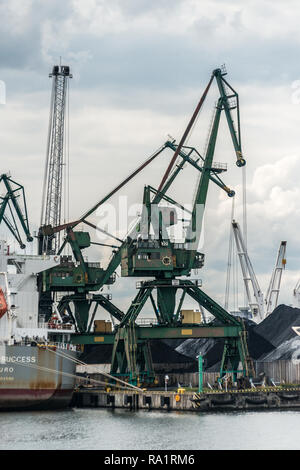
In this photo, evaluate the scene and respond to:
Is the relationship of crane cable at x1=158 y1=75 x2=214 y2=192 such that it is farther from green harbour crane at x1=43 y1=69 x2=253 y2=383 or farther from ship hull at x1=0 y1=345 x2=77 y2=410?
ship hull at x1=0 y1=345 x2=77 y2=410

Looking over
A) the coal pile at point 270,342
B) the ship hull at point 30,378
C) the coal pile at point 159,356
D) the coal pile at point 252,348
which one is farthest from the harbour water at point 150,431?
the coal pile at point 159,356

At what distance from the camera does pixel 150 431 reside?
227 feet

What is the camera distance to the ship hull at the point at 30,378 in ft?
265

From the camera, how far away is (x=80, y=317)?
10444cm

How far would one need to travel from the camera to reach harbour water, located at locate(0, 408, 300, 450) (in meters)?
62.1

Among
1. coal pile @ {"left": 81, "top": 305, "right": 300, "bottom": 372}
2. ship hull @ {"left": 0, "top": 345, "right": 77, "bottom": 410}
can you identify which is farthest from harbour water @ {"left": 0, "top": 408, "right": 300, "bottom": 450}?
coal pile @ {"left": 81, "top": 305, "right": 300, "bottom": 372}

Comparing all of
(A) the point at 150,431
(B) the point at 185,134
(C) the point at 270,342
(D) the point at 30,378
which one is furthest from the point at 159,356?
(A) the point at 150,431

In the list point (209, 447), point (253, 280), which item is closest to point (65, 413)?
point (209, 447)

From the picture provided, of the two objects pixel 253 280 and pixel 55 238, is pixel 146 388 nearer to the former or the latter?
pixel 55 238

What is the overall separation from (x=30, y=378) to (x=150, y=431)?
52.0 feet

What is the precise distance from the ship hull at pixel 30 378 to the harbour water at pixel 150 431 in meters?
1.02

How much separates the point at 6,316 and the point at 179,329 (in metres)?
19.9

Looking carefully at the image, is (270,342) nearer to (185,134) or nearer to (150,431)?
Answer: (185,134)

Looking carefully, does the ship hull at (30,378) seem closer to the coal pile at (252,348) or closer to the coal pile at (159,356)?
the coal pile at (252,348)
